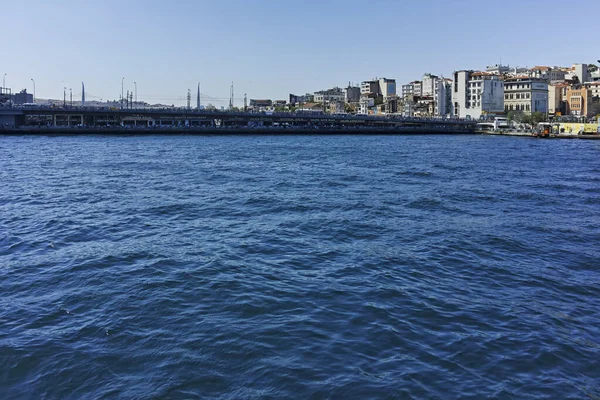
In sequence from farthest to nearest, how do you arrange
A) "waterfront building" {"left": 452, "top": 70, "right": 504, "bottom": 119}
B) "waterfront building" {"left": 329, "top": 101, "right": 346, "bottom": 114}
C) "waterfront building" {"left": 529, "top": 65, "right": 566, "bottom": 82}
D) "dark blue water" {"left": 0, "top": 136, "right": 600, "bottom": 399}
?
Answer: "waterfront building" {"left": 329, "top": 101, "right": 346, "bottom": 114}
"waterfront building" {"left": 529, "top": 65, "right": 566, "bottom": 82}
"waterfront building" {"left": 452, "top": 70, "right": 504, "bottom": 119}
"dark blue water" {"left": 0, "top": 136, "right": 600, "bottom": 399}

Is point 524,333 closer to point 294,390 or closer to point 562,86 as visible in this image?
point 294,390

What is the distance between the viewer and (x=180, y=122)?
105 m

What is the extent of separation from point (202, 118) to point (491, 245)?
9048 cm

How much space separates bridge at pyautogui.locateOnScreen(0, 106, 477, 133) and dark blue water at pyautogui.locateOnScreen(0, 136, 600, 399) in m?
64.8

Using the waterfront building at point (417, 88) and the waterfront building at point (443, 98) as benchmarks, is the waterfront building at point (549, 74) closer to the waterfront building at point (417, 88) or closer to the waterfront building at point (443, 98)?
the waterfront building at point (443, 98)

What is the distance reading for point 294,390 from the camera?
6.71m

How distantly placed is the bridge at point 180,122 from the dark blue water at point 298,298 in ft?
213

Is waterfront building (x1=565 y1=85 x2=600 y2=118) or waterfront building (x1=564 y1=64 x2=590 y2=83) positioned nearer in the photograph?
waterfront building (x1=565 y1=85 x2=600 y2=118)

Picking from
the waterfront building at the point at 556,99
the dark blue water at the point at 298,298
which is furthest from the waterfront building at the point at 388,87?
the dark blue water at the point at 298,298

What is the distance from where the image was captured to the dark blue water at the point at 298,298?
704 centimetres

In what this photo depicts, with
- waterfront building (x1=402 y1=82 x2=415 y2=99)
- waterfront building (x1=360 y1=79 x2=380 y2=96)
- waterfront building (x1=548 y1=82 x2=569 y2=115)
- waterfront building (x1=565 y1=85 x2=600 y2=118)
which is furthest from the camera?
waterfront building (x1=360 y1=79 x2=380 y2=96)

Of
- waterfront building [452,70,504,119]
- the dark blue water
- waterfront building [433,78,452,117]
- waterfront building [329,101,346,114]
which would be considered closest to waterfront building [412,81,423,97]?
waterfront building [329,101,346,114]

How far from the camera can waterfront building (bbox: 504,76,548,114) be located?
11438 cm

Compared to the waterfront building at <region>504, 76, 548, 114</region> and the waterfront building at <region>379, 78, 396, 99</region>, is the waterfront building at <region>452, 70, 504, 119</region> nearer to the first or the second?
the waterfront building at <region>504, 76, 548, 114</region>
